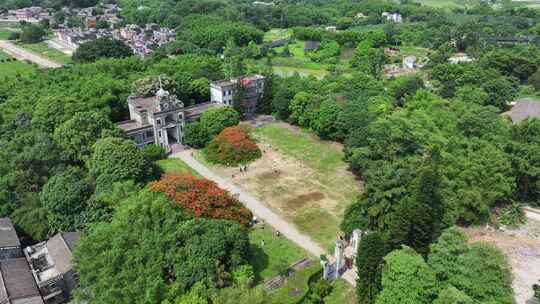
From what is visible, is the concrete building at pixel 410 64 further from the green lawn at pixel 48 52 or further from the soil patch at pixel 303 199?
the green lawn at pixel 48 52

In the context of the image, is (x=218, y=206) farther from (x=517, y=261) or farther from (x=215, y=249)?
(x=517, y=261)

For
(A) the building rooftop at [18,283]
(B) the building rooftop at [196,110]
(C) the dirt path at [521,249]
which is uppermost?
(B) the building rooftop at [196,110]

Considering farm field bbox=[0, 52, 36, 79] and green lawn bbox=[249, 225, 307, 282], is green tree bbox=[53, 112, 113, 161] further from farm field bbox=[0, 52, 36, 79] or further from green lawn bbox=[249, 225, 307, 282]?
farm field bbox=[0, 52, 36, 79]

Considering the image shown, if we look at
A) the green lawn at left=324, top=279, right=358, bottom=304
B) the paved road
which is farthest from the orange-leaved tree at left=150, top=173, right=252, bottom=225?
the paved road

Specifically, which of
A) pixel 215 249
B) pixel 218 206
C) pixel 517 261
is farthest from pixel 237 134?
pixel 517 261

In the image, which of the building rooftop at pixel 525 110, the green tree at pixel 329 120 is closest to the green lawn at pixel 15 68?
the green tree at pixel 329 120

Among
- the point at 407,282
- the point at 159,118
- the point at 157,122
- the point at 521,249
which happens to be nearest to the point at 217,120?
the point at 159,118
